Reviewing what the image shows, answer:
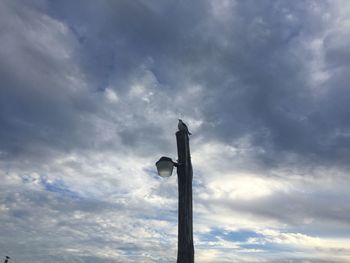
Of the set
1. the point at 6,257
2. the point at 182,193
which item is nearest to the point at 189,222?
the point at 182,193

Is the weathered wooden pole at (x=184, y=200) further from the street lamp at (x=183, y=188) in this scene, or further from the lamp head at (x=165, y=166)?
the lamp head at (x=165, y=166)

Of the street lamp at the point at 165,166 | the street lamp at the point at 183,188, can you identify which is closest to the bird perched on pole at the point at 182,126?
the street lamp at the point at 183,188

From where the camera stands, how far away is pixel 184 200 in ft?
25.2

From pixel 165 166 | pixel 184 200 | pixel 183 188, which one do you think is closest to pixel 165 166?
pixel 165 166

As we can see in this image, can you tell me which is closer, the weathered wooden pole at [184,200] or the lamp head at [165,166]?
the weathered wooden pole at [184,200]

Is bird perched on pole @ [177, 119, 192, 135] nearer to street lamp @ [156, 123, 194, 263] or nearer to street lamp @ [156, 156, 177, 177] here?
street lamp @ [156, 123, 194, 263]

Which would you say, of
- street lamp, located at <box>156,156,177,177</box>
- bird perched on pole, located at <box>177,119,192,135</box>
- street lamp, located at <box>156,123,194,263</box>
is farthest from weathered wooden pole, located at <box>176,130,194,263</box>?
street lamp, located at <box>156,156,177,177</box>

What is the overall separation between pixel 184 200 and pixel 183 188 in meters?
0.27

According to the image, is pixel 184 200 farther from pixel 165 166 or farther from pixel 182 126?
pixel 182 126

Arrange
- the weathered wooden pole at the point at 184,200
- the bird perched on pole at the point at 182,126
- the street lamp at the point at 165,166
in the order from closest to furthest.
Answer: the weathered wooden pole at the point at 184,200 < the street lamp at the point at 165,166 < the bird perched on pole at the point at 182,126

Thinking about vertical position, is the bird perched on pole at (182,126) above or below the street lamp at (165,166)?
above

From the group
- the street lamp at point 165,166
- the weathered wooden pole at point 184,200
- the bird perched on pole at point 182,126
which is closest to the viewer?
the weathered wooden pole at point 184,200

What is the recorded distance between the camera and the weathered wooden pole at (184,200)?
7.23 metres

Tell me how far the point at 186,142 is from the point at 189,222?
5.97ft
